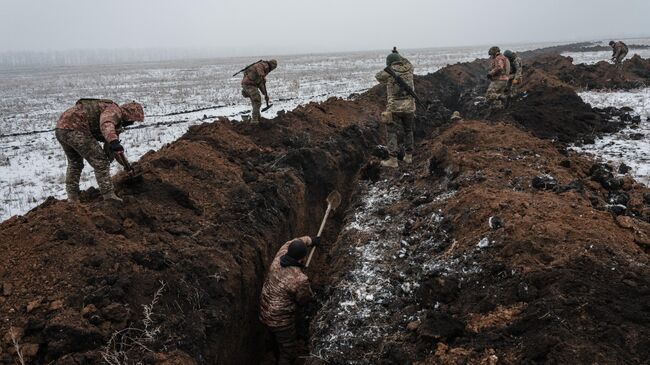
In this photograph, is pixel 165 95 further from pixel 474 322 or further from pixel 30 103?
pixel 474 322

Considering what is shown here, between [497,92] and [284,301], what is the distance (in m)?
10.2

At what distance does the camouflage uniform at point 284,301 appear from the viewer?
5063 mm

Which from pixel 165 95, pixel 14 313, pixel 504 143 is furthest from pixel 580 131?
pixel 165 95

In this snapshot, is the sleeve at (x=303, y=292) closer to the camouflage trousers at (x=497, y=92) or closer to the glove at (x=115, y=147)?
the glove at (x=115, y=147)

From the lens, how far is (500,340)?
129 inches

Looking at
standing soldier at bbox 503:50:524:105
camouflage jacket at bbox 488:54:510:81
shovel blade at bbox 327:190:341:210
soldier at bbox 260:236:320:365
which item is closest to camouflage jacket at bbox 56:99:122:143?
soldier at bbox 260:236:320:365

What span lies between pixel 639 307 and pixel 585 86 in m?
17.7

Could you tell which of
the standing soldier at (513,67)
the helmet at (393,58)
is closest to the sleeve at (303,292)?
the helmet at (393,58)

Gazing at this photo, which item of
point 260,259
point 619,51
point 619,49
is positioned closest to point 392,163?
point 260,259

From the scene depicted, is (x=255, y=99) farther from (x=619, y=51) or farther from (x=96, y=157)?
(x=619, y=51)

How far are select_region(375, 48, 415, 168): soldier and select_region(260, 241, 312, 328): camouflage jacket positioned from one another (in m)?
4.64

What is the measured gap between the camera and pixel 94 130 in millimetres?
5492

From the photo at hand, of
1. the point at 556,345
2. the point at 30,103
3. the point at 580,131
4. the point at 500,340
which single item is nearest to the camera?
the point at 556,345

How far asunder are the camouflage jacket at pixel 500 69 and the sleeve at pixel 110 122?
33.4 ft
